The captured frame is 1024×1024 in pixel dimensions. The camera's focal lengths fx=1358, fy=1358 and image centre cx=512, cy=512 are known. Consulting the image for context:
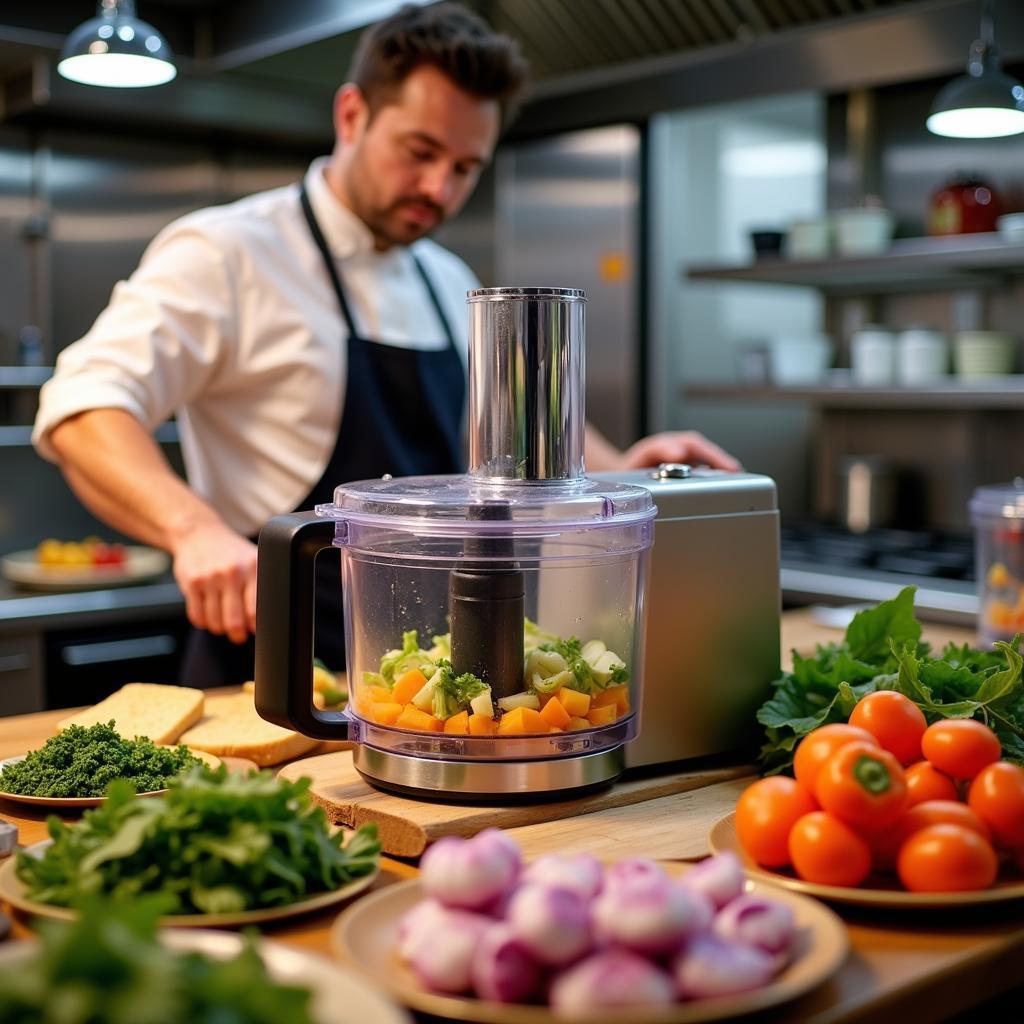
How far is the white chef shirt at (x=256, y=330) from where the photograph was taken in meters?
2.12

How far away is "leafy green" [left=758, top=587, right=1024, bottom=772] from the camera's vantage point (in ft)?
4.09

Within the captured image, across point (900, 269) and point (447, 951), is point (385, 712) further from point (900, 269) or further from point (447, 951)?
point (900, 269)

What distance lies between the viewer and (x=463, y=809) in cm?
119

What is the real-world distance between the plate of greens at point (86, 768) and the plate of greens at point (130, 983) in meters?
0.53

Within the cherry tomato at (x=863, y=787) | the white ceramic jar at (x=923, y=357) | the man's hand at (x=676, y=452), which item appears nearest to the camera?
the cherry tomato at (x=863, y=787)

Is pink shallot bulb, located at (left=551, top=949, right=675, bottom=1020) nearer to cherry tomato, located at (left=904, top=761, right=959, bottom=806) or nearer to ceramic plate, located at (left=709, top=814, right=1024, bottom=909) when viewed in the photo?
ceramic plate, located at (left=709, top=814, right=1024, bottom=909)

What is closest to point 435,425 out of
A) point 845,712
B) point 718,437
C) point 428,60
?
point 428,60

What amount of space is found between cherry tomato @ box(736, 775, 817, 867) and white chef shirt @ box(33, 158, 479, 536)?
4.21 feet

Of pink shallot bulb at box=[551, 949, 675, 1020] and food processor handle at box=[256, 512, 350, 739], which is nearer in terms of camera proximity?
pink shallot bulb at box=[551, 949, 675, 1020]

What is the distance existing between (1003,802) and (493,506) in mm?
467

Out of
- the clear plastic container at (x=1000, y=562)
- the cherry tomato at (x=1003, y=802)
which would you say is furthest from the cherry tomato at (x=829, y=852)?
the clear plastic container at (x=1000, y=562)

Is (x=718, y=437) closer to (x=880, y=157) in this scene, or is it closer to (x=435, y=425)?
(x=880, y=157)

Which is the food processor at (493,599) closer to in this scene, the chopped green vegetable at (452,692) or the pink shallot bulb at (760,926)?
the chopped green vegetable at (452,692)

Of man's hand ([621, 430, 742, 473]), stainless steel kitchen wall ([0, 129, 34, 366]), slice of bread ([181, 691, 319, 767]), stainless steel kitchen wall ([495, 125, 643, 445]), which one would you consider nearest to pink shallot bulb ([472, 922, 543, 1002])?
slice of bread ([181, 691, 319, 767])
